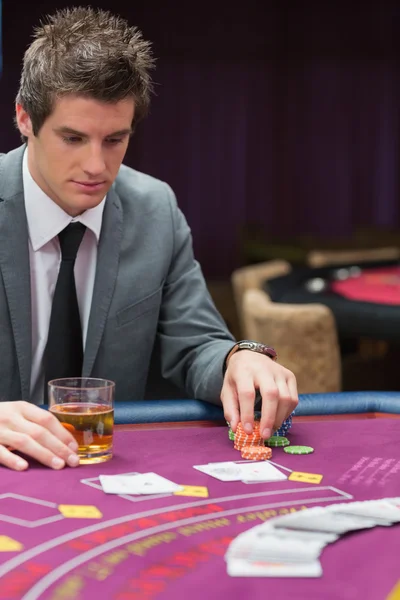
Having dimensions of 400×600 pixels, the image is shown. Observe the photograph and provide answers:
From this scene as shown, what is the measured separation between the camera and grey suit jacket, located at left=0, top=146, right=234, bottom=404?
232cm

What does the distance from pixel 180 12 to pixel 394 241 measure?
2.74 metres

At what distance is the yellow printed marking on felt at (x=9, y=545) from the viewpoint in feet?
4.08

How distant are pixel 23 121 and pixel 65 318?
0.48 metres

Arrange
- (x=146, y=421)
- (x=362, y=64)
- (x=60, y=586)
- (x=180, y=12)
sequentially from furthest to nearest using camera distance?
1. (x=362, y=64)
2. (x=180, y=12)
3. (x=146, y=421)
4. (x=60, y=586)

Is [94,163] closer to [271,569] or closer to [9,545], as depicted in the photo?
[9,545]

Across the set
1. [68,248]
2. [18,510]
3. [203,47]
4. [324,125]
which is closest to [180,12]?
[203,47]

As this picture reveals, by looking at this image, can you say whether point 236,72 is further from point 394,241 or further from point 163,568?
point 163,568

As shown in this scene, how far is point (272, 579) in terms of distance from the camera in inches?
46.2

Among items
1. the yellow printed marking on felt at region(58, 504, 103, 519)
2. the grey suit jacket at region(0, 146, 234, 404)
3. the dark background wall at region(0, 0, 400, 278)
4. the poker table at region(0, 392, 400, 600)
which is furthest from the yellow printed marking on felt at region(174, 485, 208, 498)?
the dark background wall at region(0, 0, 400, 278)

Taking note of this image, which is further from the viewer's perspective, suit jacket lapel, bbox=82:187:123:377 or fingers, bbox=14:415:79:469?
suit jacket lapel, bbox=82:187:123:377

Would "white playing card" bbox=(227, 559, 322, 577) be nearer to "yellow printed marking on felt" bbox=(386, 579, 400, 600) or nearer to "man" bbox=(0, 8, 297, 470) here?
"yellow printed marking on felt" bbox=(386, 579, 400, 600)

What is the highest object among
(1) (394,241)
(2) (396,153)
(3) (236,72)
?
(3) (236,72)

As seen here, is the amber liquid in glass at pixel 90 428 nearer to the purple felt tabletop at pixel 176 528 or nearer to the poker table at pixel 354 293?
the purple felt tabletop at pixel 176 528

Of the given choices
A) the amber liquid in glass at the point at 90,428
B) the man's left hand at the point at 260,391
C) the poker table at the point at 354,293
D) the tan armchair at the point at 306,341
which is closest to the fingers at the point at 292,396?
the man's left hand at the point at 260,391
